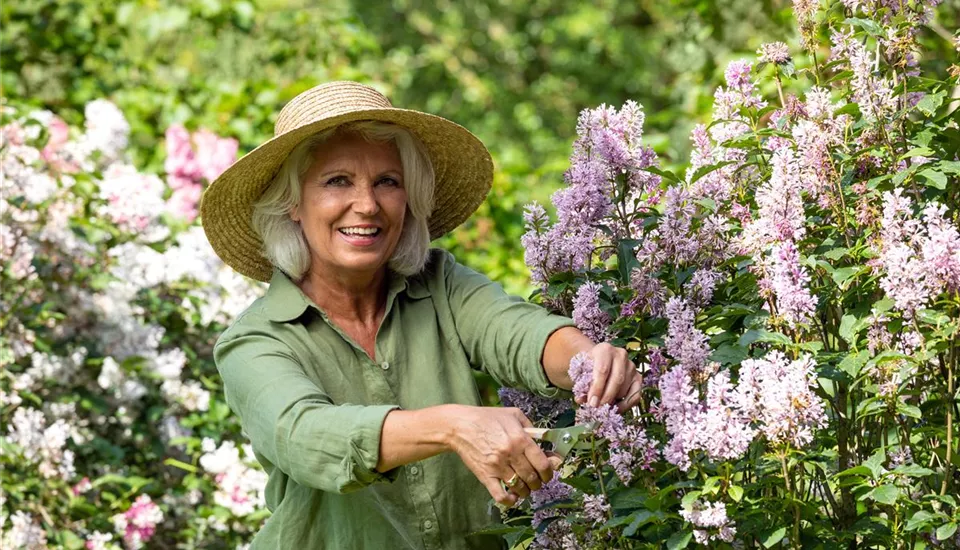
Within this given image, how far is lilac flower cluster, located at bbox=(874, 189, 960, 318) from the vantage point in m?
2.05

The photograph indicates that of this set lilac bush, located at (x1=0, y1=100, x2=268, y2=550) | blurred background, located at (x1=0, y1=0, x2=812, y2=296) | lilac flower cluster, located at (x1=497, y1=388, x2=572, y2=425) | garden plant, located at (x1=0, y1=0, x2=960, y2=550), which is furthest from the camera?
blurred background, located at (x1=0, y1=0, x2=812, y2=296)

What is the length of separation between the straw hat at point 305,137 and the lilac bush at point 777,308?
42 cm

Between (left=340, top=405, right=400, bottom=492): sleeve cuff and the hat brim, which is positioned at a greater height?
the hat brim

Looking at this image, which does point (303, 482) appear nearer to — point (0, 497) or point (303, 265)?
point (303, 265)

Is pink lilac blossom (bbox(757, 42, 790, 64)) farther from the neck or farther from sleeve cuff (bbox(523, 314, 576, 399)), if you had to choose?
the neck

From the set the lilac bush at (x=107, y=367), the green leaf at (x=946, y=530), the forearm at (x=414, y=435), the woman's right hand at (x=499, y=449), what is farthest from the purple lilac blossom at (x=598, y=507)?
the lilac bush at (x=107, y=367)

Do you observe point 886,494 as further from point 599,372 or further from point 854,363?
point 599,372

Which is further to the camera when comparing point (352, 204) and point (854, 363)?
point (352, 204)

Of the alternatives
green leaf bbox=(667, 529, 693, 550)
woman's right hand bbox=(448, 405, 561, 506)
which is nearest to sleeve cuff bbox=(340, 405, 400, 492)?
woman's right hand bbox=(448, 405, 561, 506)

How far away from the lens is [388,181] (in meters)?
2.90

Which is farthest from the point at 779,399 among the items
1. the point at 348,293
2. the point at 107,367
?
the point at 107,367

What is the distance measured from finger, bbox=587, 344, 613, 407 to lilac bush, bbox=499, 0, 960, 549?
0.06 ft

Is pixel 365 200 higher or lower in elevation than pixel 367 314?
higher

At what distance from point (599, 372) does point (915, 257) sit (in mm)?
510
